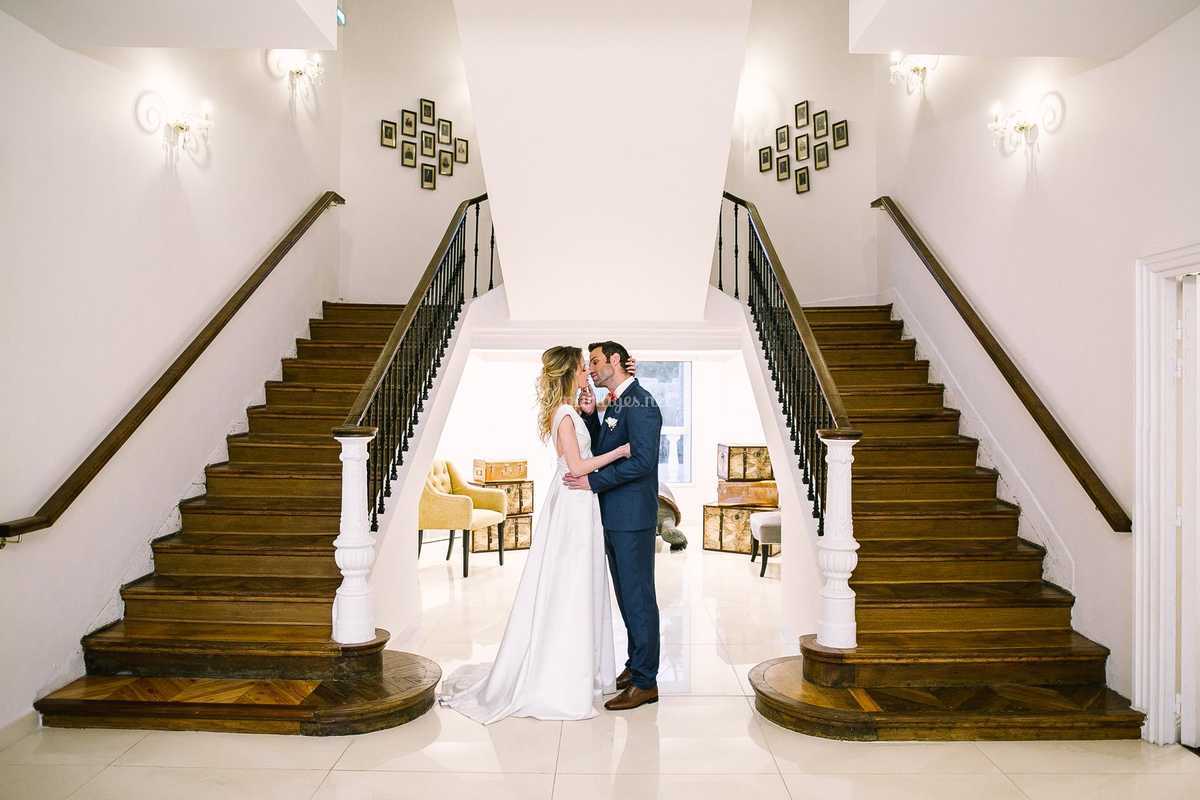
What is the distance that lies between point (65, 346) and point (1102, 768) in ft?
15.3

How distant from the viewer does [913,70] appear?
20.8 feet

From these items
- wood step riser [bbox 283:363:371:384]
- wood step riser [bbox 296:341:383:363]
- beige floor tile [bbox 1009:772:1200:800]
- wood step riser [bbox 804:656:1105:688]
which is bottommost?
beige floor tile [bbox 1009:772:1200:800]

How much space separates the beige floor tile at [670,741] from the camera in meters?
3.25

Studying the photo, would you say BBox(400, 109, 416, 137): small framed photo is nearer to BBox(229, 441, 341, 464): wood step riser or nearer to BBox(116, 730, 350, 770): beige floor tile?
BBox(229, 441, 341, 464): wood step riser

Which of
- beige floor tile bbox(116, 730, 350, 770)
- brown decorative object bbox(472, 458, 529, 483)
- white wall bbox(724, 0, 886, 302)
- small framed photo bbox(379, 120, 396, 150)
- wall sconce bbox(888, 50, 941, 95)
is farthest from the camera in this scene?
brown decorative object bbox(472, 458, 529, 483)

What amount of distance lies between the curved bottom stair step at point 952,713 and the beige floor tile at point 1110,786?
34cm

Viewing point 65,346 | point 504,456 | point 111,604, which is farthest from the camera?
point 504,456

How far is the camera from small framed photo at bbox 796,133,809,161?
8008mm

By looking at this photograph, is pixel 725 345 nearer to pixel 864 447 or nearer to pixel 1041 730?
pixel 864 447

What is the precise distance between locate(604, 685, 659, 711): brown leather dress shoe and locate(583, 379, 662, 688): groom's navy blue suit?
0.11ft

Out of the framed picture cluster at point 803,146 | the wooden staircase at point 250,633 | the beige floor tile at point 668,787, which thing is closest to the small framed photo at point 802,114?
the framed picture cluster at point 803,146

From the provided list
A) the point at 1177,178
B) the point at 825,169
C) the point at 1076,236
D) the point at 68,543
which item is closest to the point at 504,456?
the point at 825,169

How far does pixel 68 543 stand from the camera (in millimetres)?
3834

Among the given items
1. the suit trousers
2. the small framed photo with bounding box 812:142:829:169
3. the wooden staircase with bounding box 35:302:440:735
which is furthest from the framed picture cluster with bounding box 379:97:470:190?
the suit trousers
